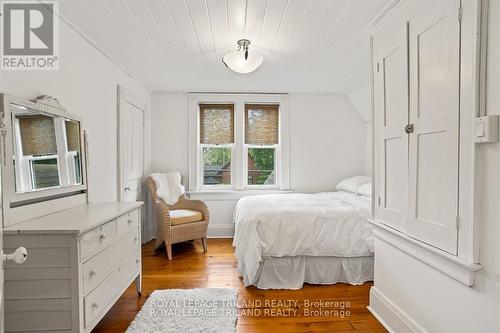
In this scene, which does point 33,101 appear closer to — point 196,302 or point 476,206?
point 196,302

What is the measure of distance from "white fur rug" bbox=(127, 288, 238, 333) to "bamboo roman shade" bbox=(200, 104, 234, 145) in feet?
8.07

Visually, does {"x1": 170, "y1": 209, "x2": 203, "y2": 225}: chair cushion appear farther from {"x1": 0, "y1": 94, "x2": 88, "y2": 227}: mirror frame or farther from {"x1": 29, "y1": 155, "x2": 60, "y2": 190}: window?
{"x1": 29, "y1": 155, "x2": 60, "y2": 190}: window

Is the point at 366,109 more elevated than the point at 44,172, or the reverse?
the point at 366,109

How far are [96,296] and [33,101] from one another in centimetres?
134

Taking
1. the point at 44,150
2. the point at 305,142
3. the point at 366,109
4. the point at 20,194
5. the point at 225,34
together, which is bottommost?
the point at 20,194

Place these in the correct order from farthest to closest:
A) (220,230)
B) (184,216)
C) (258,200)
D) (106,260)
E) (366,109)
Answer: (220,230)
(366,109)
(184,216)
(258,200)
(106,260)

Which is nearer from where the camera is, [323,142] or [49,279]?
[49,279]

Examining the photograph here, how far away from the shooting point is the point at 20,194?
5.43 ft

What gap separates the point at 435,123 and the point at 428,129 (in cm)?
6

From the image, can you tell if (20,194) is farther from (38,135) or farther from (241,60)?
(241,60)

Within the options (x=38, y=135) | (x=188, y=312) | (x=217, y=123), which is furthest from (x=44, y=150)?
(x=217, y=123)

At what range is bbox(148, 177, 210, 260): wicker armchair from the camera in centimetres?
338

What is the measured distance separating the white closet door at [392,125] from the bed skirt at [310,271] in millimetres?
839

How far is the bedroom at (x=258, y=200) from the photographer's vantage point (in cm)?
138
